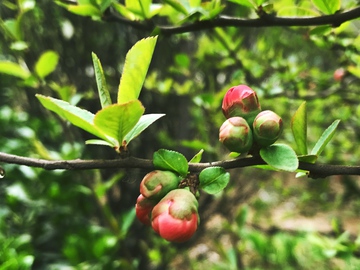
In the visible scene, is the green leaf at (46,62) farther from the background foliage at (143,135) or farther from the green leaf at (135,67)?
the green leaf at (135,67)

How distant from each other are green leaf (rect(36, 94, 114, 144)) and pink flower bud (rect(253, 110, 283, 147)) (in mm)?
174

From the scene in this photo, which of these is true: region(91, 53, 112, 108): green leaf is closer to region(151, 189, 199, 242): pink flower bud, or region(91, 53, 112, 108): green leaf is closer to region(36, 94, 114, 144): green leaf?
region(36, 94, 114, 144): green leaf

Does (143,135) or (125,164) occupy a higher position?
(125,164)

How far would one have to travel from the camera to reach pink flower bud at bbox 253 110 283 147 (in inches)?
16.6

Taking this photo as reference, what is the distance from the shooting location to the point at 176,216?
401mm

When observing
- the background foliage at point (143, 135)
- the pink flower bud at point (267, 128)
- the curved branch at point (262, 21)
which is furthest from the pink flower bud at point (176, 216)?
the background foliage at point (143, 135)

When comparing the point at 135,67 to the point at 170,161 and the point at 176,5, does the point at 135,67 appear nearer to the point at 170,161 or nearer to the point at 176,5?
the point at 170,161

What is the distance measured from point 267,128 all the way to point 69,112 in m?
0.21

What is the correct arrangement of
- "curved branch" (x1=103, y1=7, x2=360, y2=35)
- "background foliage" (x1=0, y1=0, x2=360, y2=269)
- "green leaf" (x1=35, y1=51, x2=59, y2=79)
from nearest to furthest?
1. "curved branch" (x1=103, y1=7, x2=360, y2=35)
2. "green leaf" (x1=35, y1=51, x2=59, y2=79)
3. "background foliage" (x1=0, y1=0, x2=360, y2=269)

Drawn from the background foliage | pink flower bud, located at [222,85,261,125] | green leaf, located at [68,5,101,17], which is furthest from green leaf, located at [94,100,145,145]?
the background foliage

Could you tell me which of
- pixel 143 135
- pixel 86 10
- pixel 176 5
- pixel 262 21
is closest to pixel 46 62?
pixel 86 10

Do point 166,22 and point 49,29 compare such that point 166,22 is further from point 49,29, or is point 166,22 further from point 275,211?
point 275,211

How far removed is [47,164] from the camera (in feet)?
1.43

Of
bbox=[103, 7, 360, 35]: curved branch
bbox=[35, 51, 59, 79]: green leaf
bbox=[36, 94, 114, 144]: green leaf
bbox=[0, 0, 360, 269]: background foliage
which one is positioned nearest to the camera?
bbox=[36, 94, 114, 144]: green leaf
